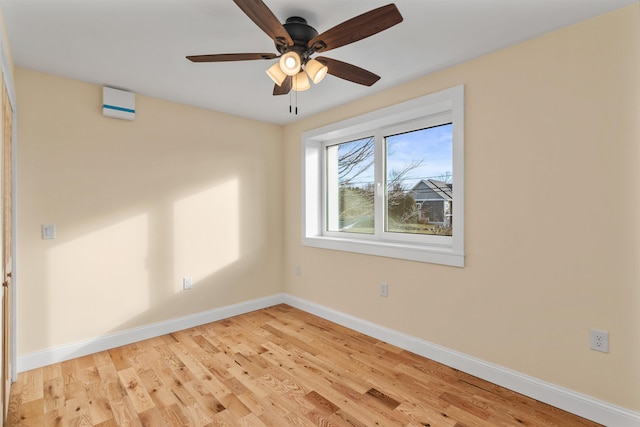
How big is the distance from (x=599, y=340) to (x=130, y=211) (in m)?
3.59

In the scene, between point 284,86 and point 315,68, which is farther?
point 284,86

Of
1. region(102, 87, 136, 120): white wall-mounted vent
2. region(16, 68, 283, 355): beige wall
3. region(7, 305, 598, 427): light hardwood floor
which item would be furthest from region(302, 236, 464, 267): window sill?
region(102, 87, 136, 120): white wall-mounted vent

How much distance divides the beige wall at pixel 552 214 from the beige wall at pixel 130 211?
2.07 m

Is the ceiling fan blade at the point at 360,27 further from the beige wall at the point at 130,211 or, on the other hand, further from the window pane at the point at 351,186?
the beige wall at the point at 130,211

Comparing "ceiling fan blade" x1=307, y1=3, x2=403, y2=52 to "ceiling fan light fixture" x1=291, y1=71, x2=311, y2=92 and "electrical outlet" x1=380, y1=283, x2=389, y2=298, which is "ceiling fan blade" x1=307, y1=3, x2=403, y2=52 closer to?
"ceiling fan light fixture" x1=291, y1=71, x2=311, y2=92

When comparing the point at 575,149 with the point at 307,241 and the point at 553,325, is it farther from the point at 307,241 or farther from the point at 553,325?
the point at 307,241

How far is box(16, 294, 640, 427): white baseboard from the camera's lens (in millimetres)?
1824

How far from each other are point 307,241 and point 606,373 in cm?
271

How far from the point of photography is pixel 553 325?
197 centimetres

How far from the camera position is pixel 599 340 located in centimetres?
181

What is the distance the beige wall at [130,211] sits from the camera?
246 centimetres

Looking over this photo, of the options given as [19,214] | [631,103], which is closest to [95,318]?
[19,214]

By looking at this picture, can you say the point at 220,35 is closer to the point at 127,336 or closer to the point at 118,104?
the point at 118,104

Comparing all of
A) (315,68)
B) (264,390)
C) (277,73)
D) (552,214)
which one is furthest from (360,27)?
(264,390)
